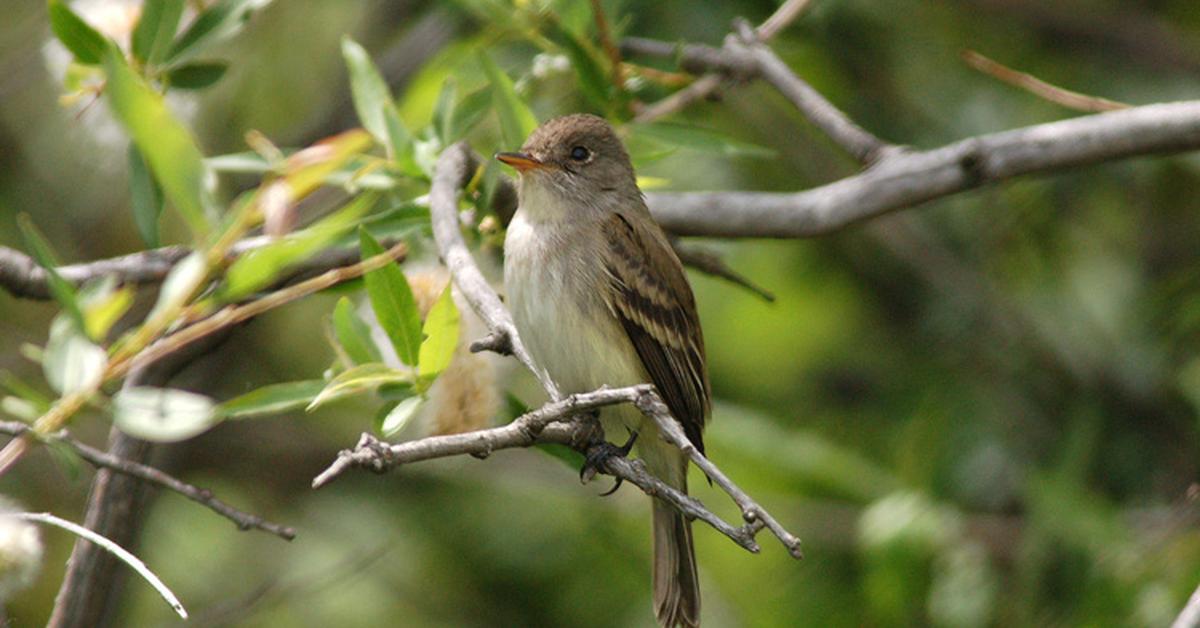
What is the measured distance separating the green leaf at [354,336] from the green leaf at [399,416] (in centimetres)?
15

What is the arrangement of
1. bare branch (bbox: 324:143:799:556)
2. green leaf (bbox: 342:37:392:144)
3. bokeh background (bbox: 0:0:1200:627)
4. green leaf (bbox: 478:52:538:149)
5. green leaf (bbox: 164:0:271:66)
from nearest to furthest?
bare branch (bbox: 324:143:799:556), green leaf (bbox: 164:0:271:66), green leaf (bbox: 478:52:538:149), green leaf (bbox: 342:37:392:144), bokeh background (bbox: 0:0:1200:627)

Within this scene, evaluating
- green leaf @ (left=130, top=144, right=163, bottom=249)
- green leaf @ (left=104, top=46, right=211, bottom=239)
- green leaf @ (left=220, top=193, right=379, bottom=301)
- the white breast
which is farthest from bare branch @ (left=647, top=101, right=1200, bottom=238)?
green leaf @ (left=104, top=46, right=211, bottom=239)

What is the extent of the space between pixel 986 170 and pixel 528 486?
2691 mm

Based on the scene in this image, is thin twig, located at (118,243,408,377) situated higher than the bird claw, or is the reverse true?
thin twig, located at (118,243,408,377)

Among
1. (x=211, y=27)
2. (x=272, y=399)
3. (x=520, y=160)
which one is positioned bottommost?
(x=272, y=399)

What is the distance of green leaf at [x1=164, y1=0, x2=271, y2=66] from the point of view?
329cm

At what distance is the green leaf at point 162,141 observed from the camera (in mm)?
2172

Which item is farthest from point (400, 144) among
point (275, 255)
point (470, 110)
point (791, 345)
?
point (791, 345)

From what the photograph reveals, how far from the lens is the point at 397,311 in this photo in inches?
115

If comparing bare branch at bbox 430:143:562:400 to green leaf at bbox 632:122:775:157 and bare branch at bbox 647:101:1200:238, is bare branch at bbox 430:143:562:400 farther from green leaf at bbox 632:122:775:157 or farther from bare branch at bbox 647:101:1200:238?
bare branch at bbox 647:101:1200:238

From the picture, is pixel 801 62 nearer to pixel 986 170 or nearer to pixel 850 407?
pixel 850 407

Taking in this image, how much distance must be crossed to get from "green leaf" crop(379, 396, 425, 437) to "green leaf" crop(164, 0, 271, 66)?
98cm

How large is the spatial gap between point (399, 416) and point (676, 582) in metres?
1.60

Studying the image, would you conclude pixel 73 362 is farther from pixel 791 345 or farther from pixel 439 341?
pixel 791 345
